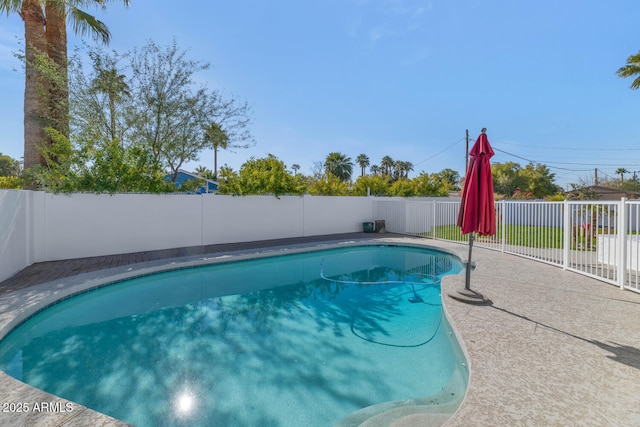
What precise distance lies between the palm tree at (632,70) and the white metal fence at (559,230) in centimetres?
920

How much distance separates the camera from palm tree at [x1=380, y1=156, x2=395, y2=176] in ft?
177

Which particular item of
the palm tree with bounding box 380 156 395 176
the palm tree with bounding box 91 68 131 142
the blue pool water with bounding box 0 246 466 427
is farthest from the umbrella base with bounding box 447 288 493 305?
the palm tree with bounding box 380 156 395 176

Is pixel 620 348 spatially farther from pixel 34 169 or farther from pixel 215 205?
pixel 34 169

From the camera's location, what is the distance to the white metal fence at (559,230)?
→ 5.32m

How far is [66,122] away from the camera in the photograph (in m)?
10.1

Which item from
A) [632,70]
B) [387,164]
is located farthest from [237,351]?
[387,164]

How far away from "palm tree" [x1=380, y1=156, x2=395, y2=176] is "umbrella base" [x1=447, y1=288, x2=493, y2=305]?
167 ft

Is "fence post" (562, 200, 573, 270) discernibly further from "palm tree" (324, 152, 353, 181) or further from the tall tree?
"palm tree" (324, 152, 353, 181)

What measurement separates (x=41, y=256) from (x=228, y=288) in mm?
5841

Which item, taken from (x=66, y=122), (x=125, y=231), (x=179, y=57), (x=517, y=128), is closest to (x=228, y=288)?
(x=125, y=231)

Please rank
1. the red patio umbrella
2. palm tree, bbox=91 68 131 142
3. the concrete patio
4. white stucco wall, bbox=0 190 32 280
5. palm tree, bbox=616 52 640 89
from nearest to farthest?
the concrete patio, the red patio umbrella, white stucco wall, bbox=0 190 32 280, palm tree, bbox=91 68 131 142, palm tree, bbox=616 52 640 89

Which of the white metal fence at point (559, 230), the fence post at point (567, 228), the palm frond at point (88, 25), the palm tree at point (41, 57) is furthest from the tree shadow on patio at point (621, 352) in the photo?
the palm frond at point (88, 25)

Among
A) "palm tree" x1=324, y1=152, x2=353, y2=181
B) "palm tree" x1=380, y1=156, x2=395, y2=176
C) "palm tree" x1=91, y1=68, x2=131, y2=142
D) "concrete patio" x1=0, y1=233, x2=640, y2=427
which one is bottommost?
"concrete patio" x1=0, y1=233, x2=640, y2=427

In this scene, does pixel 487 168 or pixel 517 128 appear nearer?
pixel 487 168
